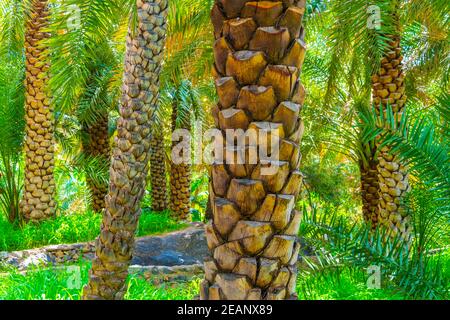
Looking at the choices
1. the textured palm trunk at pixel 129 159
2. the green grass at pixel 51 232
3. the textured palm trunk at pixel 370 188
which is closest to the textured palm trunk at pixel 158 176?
the green grass at pixel 51 232

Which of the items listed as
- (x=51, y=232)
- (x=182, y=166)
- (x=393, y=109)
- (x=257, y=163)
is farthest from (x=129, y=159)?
(x=182, y=166)

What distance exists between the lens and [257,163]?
2.29m

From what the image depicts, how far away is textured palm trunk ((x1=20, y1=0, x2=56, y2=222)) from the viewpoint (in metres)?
10.9

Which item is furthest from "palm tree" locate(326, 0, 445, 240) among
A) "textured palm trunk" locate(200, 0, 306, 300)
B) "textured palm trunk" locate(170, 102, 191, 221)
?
"textured palm trunk" locate(170, 102, 191, 221)

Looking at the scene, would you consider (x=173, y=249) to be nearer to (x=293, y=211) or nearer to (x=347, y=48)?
(x=347, y=48)

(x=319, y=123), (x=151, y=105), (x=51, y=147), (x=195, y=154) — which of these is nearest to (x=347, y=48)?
(x=319, y=123)

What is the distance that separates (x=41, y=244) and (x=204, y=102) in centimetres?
629

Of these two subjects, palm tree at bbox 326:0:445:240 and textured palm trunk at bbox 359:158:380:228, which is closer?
palm tree at bbox 326:0:445:240

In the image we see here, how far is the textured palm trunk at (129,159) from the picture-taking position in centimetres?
488

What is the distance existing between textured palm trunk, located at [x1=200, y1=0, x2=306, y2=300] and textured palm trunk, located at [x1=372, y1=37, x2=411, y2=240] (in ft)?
19.6

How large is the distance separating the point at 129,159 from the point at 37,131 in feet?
22.5

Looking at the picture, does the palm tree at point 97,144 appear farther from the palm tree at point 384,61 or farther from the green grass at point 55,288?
the green grass at point 55,288

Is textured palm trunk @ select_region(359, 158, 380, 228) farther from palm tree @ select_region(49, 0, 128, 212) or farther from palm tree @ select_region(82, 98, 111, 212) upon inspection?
palm tree @ select_region(82, 98, 111, 212)

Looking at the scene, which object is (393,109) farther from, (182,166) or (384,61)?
(182,166)
